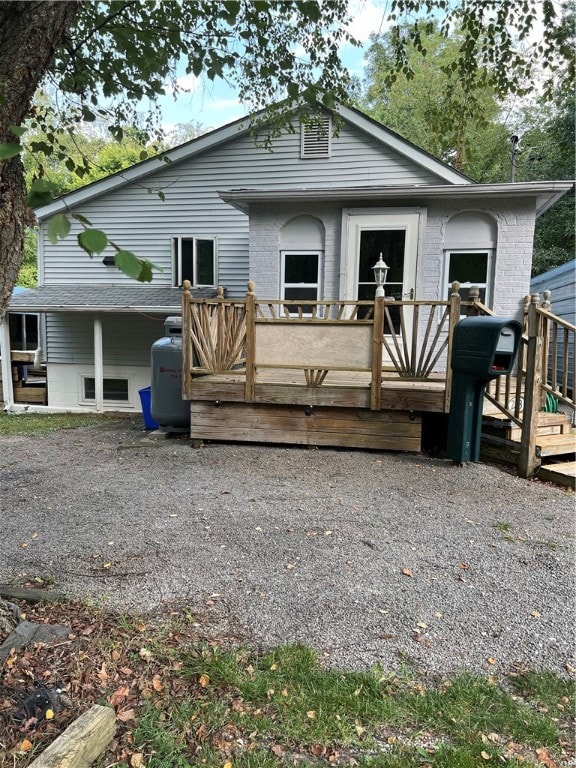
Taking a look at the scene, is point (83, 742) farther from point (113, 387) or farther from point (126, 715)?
point (113, 387)

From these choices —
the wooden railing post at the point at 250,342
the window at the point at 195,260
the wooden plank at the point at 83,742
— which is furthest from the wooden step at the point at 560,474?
the window at the point at 195,260

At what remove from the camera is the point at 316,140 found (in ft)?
32.6

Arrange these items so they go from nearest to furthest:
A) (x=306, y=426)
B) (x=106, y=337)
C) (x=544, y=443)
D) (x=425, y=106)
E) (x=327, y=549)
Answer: (x=327, y=549)
(x=544, y=443)
(x=306, y=426)
(x=106, y=337)
(x=425, y=106)

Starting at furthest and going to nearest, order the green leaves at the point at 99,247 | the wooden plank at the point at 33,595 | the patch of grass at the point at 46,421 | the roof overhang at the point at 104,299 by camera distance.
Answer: the roof overhang at the point at 104,299
the patch of grass at the point at 46,421
the wooden plank at the point at 33,595
the green leaves at the point at 99,247

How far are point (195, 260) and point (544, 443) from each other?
803 centimetres

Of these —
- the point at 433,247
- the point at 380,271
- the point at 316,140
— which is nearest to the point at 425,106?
the point at 316,140

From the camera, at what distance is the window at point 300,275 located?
340 inches

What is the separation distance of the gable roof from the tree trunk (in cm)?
650

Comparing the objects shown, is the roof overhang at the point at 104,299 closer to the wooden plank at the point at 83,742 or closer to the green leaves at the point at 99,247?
the wooden plank at the point at 83,742

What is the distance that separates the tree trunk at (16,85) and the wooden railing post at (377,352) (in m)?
4.03

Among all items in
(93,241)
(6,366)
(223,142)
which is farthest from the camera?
(6,366)

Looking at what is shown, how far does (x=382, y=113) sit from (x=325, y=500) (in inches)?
987

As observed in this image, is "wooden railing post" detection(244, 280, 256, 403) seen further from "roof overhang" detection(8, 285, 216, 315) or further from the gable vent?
the gable vent

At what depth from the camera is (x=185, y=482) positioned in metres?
4.93
